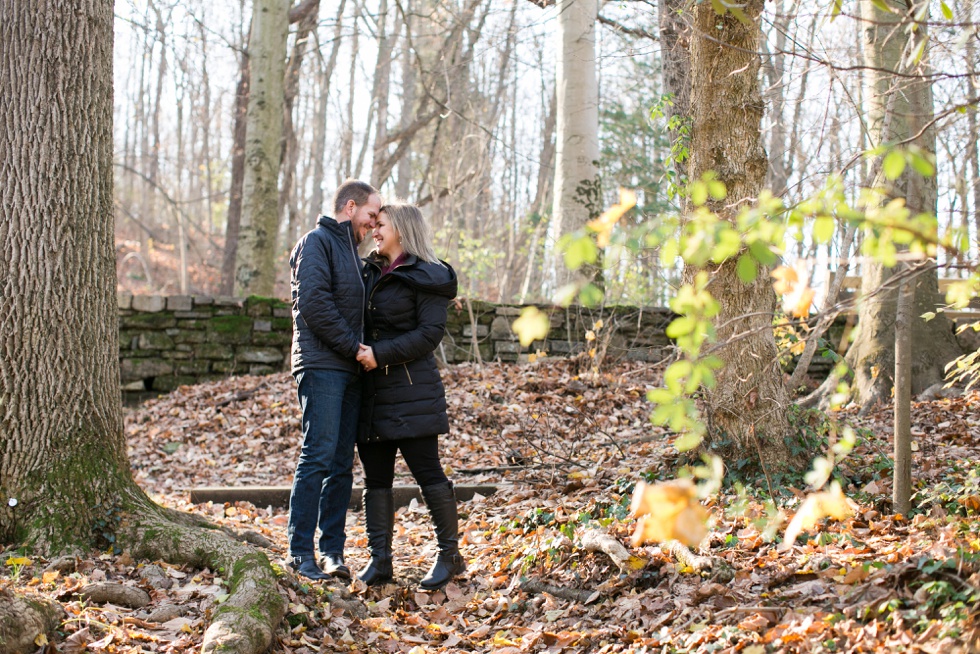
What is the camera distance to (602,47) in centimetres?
1184

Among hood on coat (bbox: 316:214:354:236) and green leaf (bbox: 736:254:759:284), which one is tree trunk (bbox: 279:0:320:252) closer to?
hood on coat (bbox: 316:214:354:236)

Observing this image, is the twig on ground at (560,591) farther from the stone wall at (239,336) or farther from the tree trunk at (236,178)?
the tree trunk at (236,178)

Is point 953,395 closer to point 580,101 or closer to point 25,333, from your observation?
point 580,101

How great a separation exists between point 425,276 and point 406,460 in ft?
3.15

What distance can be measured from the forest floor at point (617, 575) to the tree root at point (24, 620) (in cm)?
6

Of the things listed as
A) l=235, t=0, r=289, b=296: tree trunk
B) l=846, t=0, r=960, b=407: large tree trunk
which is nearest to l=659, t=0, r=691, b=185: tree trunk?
l=846, t=0, r=960, b=407: large tree trunk

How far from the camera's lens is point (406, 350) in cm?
429

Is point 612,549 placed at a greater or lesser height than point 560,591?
greater

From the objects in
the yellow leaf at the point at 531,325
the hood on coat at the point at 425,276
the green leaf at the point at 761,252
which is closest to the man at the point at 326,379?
the hood on coat at the point at 425,276

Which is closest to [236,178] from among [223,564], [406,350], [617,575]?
[406,350]

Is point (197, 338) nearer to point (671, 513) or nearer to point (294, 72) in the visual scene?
point (294, 72)

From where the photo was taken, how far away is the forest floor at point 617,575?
2.91 meters

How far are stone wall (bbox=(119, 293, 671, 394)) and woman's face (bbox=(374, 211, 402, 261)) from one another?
5.38m

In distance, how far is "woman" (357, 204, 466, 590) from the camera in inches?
169
